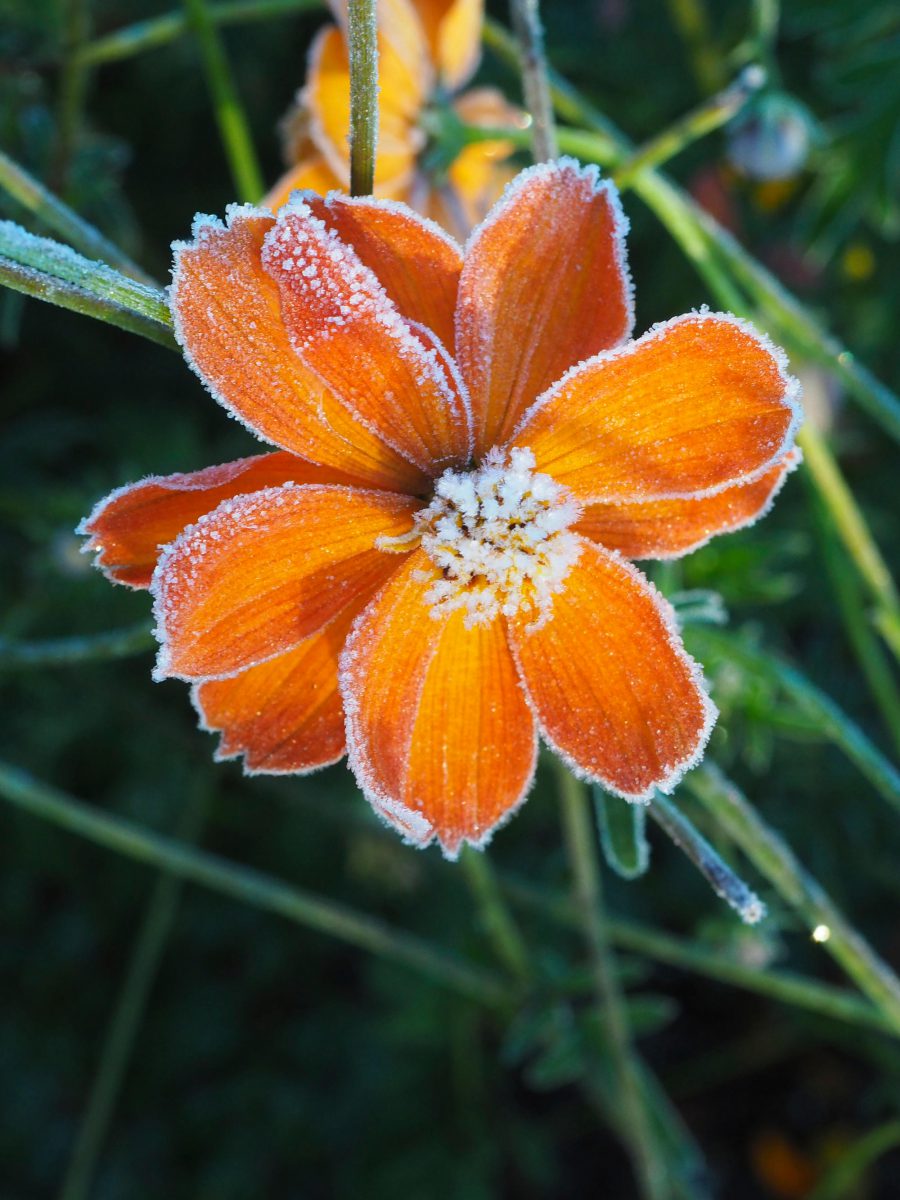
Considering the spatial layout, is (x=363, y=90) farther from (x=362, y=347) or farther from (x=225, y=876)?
(x=225, y=876)

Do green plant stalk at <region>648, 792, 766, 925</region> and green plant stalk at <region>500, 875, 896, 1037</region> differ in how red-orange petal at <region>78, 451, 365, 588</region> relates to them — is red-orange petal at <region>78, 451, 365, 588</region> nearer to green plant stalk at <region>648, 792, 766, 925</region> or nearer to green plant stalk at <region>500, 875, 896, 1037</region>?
green plant stalk at <region>648, 792, 766, 925</region>

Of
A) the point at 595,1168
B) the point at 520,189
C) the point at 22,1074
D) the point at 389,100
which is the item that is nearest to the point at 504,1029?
the point at 595,1168

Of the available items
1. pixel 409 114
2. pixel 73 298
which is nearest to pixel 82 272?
pixel 73 298

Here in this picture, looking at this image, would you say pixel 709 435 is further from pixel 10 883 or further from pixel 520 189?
pixel 10 883

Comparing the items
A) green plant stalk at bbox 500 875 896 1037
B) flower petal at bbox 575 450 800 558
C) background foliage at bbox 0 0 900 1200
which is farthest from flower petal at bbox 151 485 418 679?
background foliage at bbox 0 0 900 1200

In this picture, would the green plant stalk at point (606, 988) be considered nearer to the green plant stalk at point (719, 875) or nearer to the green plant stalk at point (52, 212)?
the green plant stalk at point (719, 875)

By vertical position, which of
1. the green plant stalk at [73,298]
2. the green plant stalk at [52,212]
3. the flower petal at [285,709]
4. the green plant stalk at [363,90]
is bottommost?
the flower petal at [285,709]

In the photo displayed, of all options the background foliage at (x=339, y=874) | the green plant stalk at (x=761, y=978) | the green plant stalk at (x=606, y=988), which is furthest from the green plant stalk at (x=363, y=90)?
the background foliage at (x=339, y=874)
